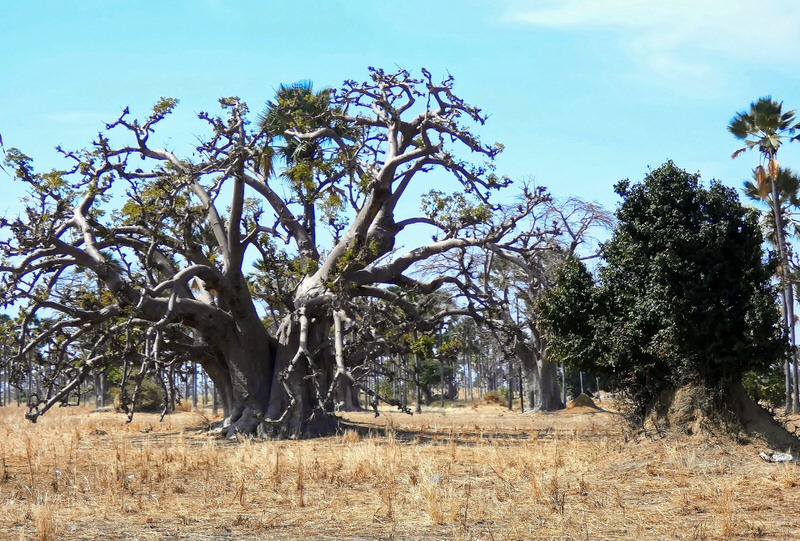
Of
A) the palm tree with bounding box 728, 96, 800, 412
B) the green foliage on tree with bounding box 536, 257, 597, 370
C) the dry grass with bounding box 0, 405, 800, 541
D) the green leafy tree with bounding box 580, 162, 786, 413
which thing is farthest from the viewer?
the palm tree with bounding box 728, 96, 800, 412

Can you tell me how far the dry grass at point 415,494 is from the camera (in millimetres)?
8586

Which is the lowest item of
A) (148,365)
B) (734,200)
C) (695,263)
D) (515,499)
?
(515,499)

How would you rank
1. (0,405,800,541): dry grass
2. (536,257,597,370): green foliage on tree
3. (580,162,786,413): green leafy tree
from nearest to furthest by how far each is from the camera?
(0,405,800,541): dry grass
(580,162,786,413): green leafy tree
(536,257,597,370): green foliage on tree

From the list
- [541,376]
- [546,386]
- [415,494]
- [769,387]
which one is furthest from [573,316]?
[546,386]

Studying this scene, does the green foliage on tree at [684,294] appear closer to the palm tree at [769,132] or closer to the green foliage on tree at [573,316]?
the green foliage on tree at [573,316]

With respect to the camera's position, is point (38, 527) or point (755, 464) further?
point (755, 464)

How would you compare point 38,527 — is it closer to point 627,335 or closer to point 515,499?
point 515,499

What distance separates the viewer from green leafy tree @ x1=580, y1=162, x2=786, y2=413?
14.3 meters

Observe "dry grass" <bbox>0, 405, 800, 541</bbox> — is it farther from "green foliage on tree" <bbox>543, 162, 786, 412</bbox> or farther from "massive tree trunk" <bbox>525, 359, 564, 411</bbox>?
"massive tree trunk" <bbox>525, 359, 564, 411</bbox>

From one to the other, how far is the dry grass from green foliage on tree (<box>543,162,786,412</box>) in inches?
54.4

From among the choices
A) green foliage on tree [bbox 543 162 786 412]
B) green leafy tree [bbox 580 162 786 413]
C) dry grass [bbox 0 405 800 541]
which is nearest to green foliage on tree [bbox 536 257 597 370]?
green foliage on tree [bbox 543 162 786 412]

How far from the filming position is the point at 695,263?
1473 centimetres

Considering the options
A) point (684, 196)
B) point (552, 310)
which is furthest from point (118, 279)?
point (684, 196)

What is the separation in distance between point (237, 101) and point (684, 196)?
11.7 metres
